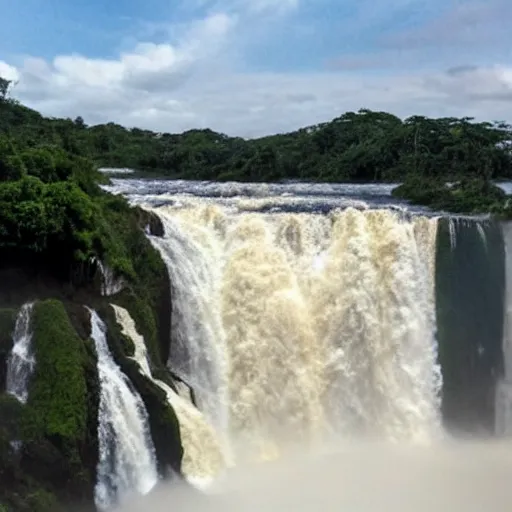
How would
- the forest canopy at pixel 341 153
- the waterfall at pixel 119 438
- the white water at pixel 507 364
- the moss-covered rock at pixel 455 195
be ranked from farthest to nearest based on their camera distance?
1. the forest canopy at pixel 341 153
2. the moss-covered rock at pixel 455 195
3. the white water at pixel 507 364
4. the waterfall at pixel 119 438

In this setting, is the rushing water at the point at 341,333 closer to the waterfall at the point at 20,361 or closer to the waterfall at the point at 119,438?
the waterfall at the point at 119,438

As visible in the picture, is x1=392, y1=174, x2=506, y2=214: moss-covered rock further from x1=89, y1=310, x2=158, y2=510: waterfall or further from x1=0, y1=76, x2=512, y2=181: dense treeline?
x1=89, y1=310, x2=158, y2=510: waterfall

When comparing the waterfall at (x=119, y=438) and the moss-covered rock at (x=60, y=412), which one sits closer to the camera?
the moss-covered rock at (x=60, y=412)

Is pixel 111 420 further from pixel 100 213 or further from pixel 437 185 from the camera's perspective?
pixel 437 185

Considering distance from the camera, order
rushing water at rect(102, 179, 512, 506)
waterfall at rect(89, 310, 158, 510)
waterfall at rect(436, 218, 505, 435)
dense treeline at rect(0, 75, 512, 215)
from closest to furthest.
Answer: waterfall at rect(89, 310, 158, 510) → rushing water at rect(102, 179, 512, 506) → waterfall at rect(436, 218, 505, 435) → dense treeline at rect(0, 75, 512, 215)

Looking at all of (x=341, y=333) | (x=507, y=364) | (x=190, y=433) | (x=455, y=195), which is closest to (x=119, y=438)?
(x=190, y=433)

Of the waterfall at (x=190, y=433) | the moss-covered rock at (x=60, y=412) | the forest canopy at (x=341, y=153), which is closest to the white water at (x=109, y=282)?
the waterfall at (x=190, y=433)

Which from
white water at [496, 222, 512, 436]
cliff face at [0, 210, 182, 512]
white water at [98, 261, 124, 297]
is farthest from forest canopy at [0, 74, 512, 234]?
cliff face at [0, 210, 182, 512]
